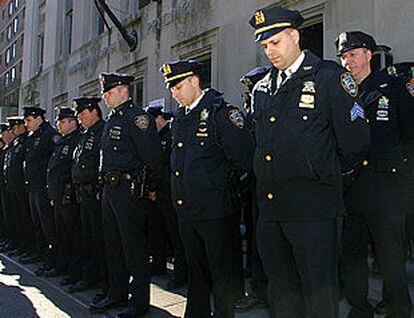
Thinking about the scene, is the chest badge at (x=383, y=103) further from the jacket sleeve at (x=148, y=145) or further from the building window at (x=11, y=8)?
the building window at (x=11, y=8)

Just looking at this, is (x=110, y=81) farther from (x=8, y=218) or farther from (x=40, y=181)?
(x=8, y=218)

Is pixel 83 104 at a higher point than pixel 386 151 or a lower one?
higher

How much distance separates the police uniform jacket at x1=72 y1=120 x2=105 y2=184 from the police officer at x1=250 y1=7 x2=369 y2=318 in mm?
2434

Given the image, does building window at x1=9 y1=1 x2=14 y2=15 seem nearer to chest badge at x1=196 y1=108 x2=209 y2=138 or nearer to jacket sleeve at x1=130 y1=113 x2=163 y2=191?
jacket sleeve at x1=130 y1=113 x2=163 y2=191

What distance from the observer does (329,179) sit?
2.12m

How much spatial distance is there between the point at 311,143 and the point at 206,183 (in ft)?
3.29

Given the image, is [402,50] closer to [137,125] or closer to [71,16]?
[137,125]

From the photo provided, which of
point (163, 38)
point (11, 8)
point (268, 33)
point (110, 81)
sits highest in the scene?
point (11, 8)

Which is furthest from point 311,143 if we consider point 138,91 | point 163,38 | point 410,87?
point 138,91

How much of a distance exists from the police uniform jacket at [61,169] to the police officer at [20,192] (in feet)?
4.80

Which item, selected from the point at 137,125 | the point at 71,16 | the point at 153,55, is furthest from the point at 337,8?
the point at 71,16

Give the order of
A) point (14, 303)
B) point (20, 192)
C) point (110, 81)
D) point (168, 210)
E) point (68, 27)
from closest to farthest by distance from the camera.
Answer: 1. point (110, 81)
2. point (14, 303)
3. point (168, 210)
4. point (20, 192)
5. point (68, 27)

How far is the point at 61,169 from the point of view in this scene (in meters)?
5.05

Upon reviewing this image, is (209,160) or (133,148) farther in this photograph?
(133,148)
